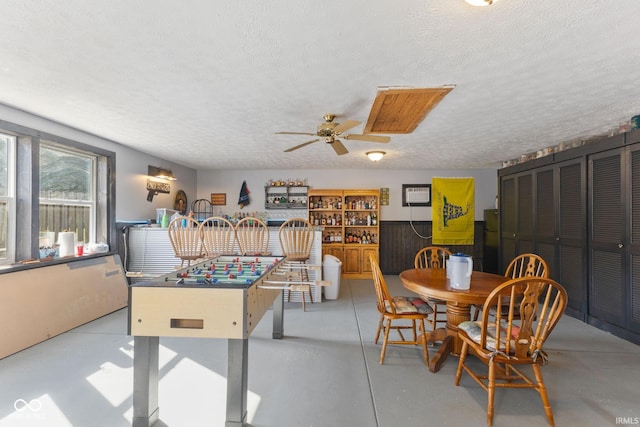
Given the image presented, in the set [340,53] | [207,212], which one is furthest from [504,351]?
[207,212]

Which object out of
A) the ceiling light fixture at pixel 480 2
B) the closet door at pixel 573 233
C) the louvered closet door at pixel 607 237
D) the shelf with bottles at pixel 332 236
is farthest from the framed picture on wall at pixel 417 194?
the ceiling light fixture at pixel 480 2

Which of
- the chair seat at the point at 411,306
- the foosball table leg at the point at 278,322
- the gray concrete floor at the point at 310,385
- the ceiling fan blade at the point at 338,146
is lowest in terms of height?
the gray concrete floor at the point at 310,385

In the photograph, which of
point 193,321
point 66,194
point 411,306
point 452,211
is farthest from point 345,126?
point 452,211

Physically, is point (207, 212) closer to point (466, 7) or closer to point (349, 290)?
point (349, 290)

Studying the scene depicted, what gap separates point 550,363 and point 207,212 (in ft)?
20.6

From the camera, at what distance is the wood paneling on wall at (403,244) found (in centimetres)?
627

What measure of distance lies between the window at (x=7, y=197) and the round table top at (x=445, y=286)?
12.9ft

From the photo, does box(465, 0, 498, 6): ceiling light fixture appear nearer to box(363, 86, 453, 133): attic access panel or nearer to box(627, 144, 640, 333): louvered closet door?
box(363, 86, 453, 133): attic access panel

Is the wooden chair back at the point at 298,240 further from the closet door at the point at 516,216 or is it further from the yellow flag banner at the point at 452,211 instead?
the yellow flag banner at the point at 452,211

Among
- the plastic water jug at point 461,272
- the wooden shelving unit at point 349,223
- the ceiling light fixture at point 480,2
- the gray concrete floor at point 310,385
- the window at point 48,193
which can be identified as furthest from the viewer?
the wooden shelving unit at point 349,223

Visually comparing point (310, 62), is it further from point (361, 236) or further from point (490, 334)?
point (361, 236)

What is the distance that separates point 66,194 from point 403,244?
18.9 ft

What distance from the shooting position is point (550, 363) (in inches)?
96.7

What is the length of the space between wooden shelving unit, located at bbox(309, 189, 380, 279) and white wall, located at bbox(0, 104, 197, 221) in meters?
2.97
